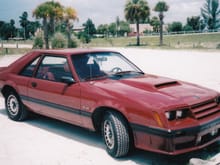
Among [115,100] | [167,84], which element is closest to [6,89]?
[115,100]

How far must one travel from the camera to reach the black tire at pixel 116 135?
443cm

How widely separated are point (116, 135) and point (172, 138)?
0.79 meters

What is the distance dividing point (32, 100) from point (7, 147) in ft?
3.50

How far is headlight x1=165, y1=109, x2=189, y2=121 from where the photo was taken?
162 inches

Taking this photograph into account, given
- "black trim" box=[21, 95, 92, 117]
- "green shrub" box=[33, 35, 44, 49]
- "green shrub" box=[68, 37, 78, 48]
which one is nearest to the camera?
"black trim" box=[21, 95, 92, 117]

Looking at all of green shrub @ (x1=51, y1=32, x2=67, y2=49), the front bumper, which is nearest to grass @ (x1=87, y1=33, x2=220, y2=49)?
green shrub @ (x1=51, y1=32, x2=67, y2=49)

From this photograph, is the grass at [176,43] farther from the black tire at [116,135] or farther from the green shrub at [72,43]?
the black tire at [116,135]

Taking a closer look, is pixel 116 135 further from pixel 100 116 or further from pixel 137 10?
pixel 137 10

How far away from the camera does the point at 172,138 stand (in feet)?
13.1

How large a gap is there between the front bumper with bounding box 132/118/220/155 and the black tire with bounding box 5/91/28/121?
2.98 meters

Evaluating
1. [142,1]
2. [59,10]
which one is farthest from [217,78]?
[142,1]

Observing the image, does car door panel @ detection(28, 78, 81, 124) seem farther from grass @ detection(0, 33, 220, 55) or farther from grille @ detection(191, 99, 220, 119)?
grass @ detection(0, 33, 220, 55)

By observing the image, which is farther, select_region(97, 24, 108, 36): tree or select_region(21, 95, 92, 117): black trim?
select_region(97, 24, 108, 36): tree

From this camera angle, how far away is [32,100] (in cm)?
609
